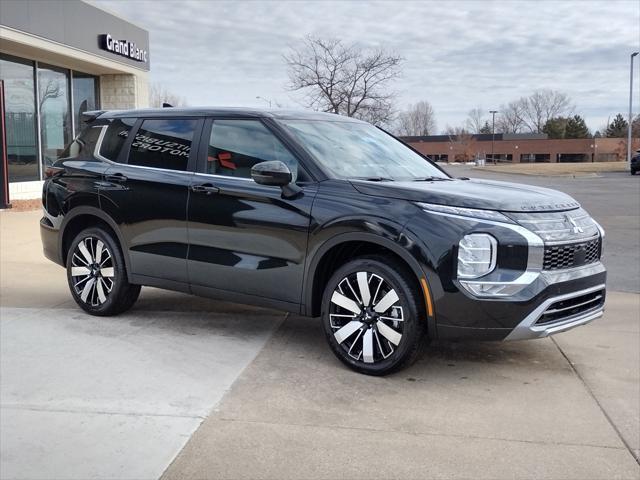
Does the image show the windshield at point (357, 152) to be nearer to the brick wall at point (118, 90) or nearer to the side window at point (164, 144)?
the side window at point (164, 144)

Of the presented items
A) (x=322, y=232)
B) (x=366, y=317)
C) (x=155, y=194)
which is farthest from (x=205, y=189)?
(x=366, y=317)

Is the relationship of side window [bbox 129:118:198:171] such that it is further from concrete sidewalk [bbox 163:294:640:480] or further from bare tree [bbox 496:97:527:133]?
bare tree [bbox 496:97:527:133]

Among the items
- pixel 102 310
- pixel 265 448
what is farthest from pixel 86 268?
pixel 265 448

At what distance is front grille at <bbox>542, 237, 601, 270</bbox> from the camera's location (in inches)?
168

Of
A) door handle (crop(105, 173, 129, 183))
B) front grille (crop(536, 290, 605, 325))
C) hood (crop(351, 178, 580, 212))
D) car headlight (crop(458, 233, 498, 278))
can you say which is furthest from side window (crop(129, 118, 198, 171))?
front grille (crop(536, 290, 605, 325))

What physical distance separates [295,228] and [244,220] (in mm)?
483

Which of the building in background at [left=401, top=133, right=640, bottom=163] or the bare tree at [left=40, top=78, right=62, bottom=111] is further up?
the building in background at [left=401, top=133, right=640, bottom=163]

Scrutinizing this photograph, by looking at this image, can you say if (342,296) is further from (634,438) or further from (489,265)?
(634,438)

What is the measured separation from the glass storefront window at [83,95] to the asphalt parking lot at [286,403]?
1458cm

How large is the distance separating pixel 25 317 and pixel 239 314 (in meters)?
1.97

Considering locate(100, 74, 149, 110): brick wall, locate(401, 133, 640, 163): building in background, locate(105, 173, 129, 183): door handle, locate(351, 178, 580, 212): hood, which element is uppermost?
locate(401, 133, 640, 163): building in background

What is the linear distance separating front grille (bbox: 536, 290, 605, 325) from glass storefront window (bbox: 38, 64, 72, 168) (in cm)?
1572

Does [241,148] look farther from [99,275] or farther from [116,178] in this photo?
[99,275]

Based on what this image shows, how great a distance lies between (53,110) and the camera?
1831 cm
